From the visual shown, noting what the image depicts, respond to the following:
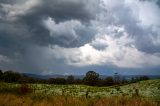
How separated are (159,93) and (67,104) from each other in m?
17.6

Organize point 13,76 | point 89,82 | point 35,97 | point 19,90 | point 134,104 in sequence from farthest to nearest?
1. point 13,76
2. point 89,82
3. point 19,90
4. point 35,97
5. point 134,104

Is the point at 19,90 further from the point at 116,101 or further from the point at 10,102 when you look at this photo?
the point at 116,101

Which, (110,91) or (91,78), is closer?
(110,91)

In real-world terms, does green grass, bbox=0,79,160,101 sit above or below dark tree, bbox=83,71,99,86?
below

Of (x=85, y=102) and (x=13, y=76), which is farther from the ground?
(x=13, y=76)

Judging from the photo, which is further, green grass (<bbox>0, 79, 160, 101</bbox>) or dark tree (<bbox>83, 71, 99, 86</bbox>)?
dark tree (<bbox>83, 71, 99, 86</bbox>)

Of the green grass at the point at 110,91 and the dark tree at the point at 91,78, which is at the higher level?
the dark tree at the point at 91,78

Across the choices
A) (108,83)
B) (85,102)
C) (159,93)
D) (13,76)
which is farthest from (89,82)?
(85,102)

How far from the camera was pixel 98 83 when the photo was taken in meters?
142

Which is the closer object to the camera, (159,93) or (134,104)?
(134,104)

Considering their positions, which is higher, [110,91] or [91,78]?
[91,78]

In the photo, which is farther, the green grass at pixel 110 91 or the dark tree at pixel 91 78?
the dark tree at pixel 91 78

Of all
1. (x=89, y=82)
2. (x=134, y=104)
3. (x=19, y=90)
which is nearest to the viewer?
(x=134, y=104)

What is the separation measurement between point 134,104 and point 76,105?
461cm
